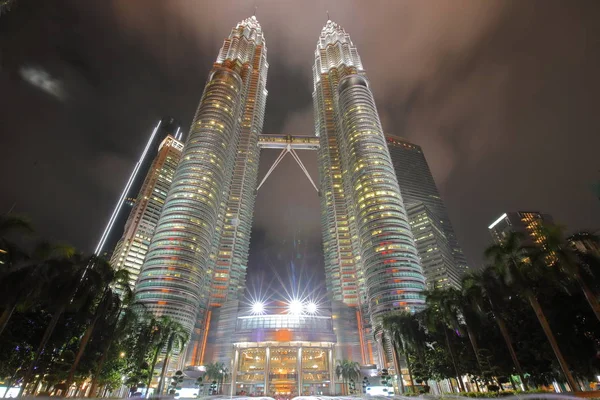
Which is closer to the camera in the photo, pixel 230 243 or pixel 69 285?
pixel 69 285

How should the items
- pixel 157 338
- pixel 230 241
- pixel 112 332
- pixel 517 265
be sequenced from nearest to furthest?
pixel 517 265 < pixel 112 332 < pixel 157 338 < pixel 230 241

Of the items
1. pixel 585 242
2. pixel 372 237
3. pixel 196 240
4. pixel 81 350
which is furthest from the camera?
pixel 196 240

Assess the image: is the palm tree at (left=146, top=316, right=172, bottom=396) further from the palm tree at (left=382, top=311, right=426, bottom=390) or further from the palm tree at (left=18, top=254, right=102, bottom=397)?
the palm tree at (left=382, top=311, right=426, bottom=390)

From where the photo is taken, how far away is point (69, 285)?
3381 centimetres

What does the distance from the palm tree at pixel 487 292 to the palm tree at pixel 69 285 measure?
48907mm

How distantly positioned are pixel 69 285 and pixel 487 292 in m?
51.0

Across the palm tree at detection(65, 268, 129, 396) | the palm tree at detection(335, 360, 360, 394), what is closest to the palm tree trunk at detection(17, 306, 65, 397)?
the palm tree at detection(65, 268, 129, 396)

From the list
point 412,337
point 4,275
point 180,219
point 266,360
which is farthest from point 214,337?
point 4,275

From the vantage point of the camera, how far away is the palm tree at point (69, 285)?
3238 centimetres

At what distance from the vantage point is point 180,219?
152375 mm

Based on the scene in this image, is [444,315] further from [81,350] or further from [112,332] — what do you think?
[81,350]

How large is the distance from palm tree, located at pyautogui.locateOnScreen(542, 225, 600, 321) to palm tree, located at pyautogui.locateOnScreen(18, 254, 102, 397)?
48.6 meters

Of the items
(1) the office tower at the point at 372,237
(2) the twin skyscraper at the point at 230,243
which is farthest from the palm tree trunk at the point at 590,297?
(1) the office tower at the point at 372,237

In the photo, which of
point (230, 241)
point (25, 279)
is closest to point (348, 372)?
point (230, 241)
